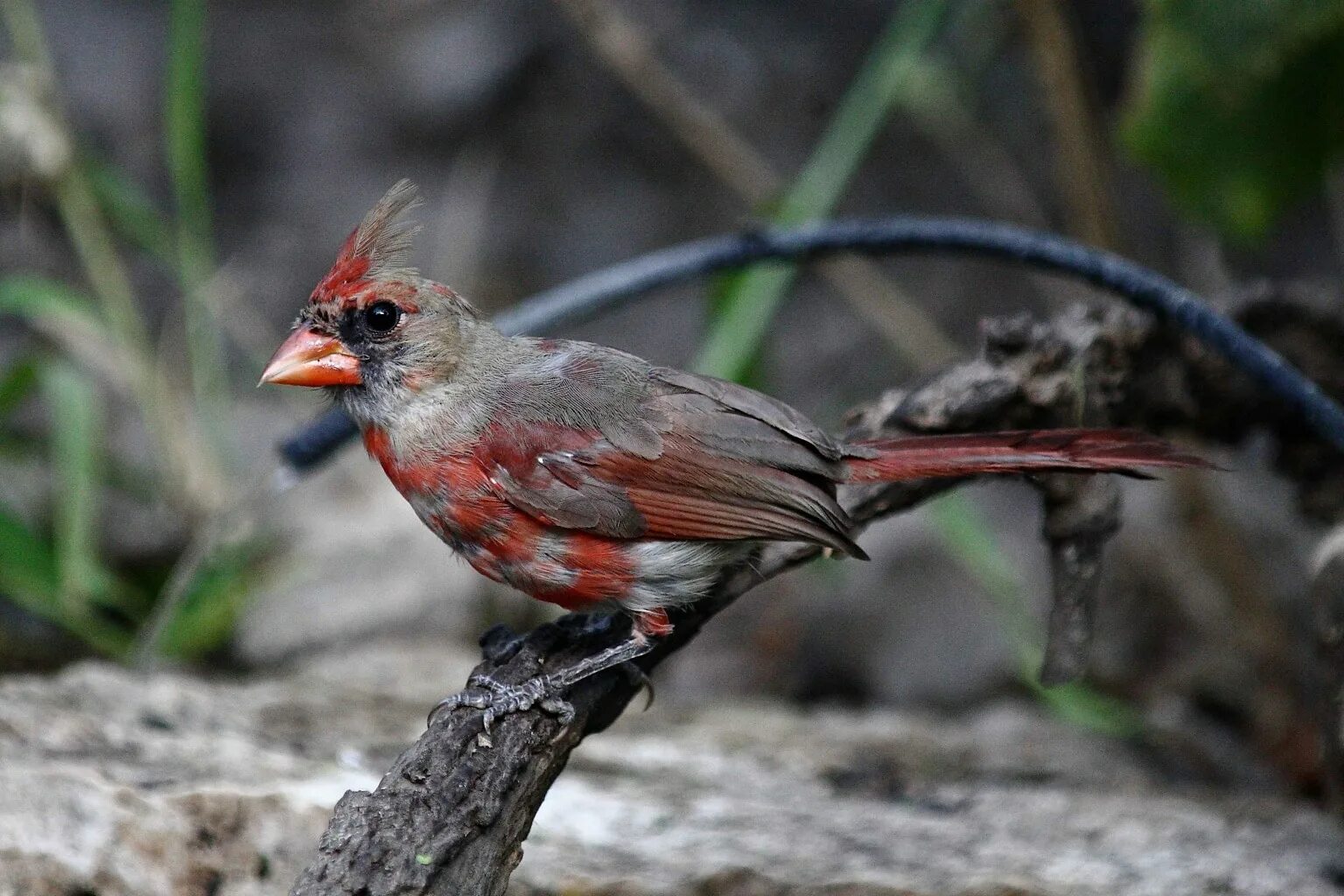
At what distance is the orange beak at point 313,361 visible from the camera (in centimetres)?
244

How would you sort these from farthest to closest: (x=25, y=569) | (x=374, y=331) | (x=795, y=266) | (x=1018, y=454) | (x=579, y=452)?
1. (x=25, y=569)
2. (x=795, y=266)
3. (x=374, y=331)
4. (x=579, y=452)
5. (x=1018, y=454)

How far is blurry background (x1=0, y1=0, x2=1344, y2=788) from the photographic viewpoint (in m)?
3.96

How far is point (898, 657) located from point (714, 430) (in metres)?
2.73

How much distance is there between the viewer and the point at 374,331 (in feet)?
8.21

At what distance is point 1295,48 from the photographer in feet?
11.6

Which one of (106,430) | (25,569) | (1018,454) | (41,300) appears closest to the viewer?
(1018,454)

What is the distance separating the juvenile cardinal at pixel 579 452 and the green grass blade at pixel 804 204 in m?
1.31

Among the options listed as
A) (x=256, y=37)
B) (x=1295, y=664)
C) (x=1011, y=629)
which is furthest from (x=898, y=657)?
(x=256, y=37)

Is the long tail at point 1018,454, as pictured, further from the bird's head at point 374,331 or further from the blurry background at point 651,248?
the blurry background at point 651,248

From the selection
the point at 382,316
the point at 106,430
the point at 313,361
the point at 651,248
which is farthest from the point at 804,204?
the point at 106,430

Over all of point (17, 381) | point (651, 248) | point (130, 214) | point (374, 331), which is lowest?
point (374, 331)

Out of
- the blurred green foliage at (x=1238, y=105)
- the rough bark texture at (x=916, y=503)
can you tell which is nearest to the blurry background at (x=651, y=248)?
the blurred green foliage at (x=1238, y=105)

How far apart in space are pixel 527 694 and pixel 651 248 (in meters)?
4.00

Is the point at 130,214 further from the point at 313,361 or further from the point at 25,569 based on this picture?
the point at 313,361
